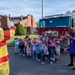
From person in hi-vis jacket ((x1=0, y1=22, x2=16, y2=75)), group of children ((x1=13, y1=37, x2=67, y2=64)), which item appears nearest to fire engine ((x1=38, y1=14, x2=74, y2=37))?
group of children ((x1=13, y1=37, x2=67, y2=64))

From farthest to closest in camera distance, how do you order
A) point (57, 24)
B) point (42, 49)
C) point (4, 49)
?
point (57, 24) → point (42, 49) → point (4, 49)

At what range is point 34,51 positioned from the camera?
9516 mm

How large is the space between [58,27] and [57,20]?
0.56m

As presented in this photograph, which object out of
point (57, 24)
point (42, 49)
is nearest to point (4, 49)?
point (42, 49)

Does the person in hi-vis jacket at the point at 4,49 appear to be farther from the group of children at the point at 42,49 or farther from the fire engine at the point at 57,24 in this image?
the fire engine at the point at 57,24

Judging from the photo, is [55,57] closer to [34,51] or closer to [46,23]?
[34,51]

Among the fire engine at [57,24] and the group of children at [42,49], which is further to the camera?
the fire engine at [57,24]

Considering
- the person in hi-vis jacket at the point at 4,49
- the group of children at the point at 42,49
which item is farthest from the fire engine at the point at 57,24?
the person in hi-vis jacket at the point at 4,49

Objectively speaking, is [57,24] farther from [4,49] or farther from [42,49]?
[4,49]

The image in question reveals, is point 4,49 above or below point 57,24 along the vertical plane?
below

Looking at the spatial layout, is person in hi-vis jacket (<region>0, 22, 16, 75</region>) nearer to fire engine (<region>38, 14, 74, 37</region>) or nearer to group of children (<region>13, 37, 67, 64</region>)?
group of children (<region>13, 37, 67, 64</region>)

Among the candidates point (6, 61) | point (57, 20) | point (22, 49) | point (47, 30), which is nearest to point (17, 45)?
point (22, 49)

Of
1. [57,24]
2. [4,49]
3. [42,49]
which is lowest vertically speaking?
[42,49]

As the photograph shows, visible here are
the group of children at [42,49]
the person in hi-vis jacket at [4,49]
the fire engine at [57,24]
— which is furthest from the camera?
the fire engine at [57,24]
